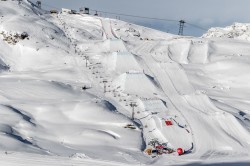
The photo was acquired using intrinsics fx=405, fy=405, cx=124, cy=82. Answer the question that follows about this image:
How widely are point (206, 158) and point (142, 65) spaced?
105ft

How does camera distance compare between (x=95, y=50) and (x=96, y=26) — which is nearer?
(x=95, y=50)

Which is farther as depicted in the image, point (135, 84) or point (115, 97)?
point (135, 84)

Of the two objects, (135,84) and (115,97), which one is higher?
(135,84)

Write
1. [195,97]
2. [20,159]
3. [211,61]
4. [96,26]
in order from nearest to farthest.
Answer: [20,159] < [195,97] < [211,61] < [96,26]

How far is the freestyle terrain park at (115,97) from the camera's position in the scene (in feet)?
129

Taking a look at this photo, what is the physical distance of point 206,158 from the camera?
39.9 m

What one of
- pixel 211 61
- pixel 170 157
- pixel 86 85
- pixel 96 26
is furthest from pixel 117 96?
pixel 96 26

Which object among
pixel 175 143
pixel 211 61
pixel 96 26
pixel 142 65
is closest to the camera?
pixel 175 143

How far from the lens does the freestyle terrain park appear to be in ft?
129

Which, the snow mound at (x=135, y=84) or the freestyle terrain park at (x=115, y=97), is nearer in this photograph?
the freestyle terrain park at (x=115, y=97)

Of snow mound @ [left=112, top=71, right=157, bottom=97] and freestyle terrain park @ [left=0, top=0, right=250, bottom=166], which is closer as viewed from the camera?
freestyle terrain park @ [left=0, top=0, right=250, bottom=166]

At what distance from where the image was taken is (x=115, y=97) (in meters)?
56.6

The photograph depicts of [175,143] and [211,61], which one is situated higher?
[211,61]

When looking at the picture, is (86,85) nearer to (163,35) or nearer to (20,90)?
(20,90)
